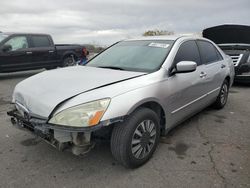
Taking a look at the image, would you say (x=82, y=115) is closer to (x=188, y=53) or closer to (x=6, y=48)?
(x=188, y=53)

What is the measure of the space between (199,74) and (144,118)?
161 centimetres

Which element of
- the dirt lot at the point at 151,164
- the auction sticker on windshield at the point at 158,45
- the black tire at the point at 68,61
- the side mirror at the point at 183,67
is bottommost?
the black tire at the point at 68,61

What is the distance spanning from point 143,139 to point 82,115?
0.89 m

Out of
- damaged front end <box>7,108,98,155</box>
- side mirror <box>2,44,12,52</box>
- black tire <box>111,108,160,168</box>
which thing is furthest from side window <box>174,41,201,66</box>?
side mirror <box>2,44,12,52</box>

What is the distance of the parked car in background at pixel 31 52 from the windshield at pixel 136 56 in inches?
241

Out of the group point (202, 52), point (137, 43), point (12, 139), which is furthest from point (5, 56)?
point (202, 52)

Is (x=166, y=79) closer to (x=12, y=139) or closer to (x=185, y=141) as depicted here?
(x=185, y=141)

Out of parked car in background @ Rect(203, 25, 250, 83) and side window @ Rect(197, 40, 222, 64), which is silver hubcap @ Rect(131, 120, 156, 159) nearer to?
side window @ Rect(197, 40, 222, 64)

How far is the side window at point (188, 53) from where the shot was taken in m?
3.68

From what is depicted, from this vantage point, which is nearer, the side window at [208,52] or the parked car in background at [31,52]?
the side window at [208,52]

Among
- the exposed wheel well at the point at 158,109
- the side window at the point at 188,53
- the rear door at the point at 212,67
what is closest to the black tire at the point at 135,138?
the exposed wheel well at the point at 158,109

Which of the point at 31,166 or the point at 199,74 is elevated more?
the point at 199,74

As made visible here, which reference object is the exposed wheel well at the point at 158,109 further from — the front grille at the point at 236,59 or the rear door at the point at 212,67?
the front grille at the point at 236,59

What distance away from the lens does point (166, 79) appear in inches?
128
